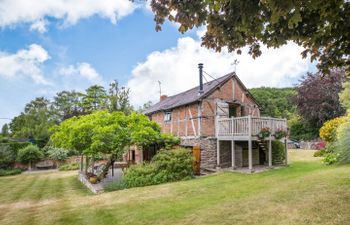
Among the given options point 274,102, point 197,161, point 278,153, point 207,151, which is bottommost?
point 197,161

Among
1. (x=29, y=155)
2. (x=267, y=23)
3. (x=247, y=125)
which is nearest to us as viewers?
(x=267, y=23)

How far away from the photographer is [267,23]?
14.5ft

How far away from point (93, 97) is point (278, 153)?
2755 cm

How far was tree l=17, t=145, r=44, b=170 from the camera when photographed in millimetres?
22627

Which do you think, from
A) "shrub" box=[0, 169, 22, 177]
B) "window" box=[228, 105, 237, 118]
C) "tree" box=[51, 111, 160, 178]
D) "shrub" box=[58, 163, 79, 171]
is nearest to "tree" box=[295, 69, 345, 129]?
"window" box=[228, 105, 237, 118]

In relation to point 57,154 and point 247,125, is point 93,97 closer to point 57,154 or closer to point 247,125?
point 57,154

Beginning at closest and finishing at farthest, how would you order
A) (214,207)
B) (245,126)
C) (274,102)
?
1. (214,207)
2. (245,126)
3. (274,102)

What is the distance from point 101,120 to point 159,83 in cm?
1481

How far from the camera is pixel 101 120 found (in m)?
12.1

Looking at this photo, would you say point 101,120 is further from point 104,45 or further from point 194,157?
point 104,45

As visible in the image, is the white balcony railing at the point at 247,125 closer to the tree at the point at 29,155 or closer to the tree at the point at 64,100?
the tree at the point at 29,155

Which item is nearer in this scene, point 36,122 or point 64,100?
point 36,122

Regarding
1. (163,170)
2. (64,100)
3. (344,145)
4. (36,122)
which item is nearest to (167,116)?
(163,170)

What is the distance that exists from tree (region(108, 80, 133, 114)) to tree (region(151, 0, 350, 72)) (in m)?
26.6
